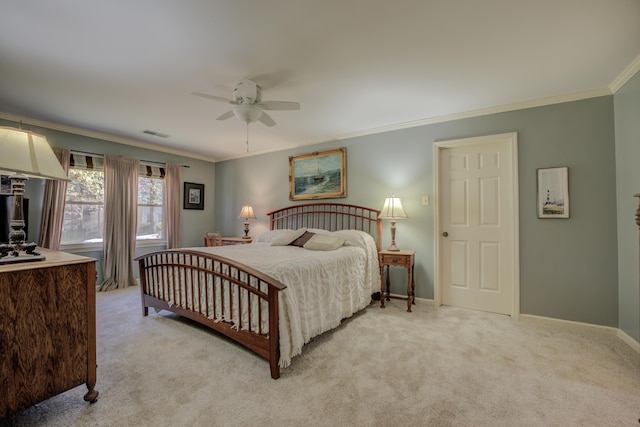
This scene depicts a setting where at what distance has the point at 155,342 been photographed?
248 cm

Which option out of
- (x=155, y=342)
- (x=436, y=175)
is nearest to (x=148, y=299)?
(x=155, y=342)

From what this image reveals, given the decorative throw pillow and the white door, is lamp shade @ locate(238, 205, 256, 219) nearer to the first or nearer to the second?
the decorative throw pillow

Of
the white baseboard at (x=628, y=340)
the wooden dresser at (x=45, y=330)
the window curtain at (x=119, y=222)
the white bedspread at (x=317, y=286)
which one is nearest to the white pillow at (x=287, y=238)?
the white bedspread at (x=317, y=286)

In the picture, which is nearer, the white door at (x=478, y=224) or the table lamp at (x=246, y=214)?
the white door at (x=478, y=224)

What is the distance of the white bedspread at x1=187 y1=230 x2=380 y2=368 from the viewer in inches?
81.0

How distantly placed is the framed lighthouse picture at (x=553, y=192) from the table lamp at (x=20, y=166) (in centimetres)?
409

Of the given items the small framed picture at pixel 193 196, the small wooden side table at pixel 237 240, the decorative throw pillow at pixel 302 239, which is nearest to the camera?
the decorative throw pillow at pixel 302 239

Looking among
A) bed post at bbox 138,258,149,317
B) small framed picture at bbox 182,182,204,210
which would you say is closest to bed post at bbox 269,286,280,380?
bed post at bbox 138,258,149,317

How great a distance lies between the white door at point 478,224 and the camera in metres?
3.19

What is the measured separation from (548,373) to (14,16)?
14.3ft

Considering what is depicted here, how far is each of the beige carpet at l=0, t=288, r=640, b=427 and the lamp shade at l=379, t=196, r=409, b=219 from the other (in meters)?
1.32

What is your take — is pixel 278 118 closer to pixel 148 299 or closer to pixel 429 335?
pixel 148 299

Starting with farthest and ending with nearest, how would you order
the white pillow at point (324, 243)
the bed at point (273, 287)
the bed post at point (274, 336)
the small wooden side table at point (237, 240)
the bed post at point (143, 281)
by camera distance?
the small wooden side table at point (237, 240) < the white pillow at point (324, 243) < the bed post at point (143, 281) < the bed at point (273, 287) < the bed post at point (274, 336)

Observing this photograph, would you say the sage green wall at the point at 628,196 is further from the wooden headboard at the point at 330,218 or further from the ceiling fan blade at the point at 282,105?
the ceiling fan blade at the point at 282,105
